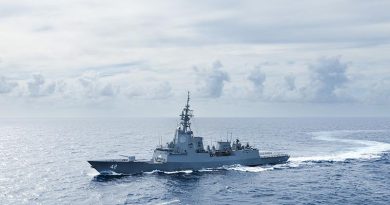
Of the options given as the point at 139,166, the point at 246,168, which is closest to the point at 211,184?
the point at 139,166

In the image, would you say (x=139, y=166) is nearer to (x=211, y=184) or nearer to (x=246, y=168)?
(x=211, y=184)

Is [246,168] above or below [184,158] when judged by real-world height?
below

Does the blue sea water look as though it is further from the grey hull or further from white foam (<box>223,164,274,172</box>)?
the grey hull

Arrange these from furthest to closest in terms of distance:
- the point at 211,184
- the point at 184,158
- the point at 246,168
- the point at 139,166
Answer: the point at 246,168, the point at 184,158, the point at 139,166, the point at 211,184

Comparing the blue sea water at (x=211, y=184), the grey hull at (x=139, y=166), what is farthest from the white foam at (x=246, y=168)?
the grey hull at (x=139, y=166)

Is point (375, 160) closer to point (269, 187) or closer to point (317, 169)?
point (317, 169)

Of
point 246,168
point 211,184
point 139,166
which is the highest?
point 139,166

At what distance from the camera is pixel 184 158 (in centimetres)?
7188

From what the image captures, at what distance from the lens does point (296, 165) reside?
80.9 m

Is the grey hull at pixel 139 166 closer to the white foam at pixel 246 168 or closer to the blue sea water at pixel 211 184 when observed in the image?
the blue sea water at pixel 211 184

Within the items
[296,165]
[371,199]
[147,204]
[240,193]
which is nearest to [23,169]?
[147,204]

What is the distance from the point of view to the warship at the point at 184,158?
224 ft

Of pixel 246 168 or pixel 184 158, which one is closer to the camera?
pixel 184 158

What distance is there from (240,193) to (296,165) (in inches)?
1129
